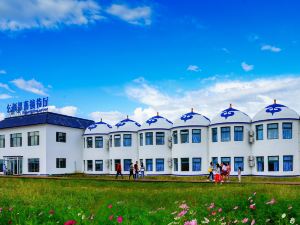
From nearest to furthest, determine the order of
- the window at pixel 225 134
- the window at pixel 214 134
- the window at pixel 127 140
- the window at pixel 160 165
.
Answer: the window at pixel 225 134 → the window at pixel 214 134 → the window at pixel 160 165 → the window at pixel 127 140

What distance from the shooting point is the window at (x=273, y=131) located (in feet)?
120

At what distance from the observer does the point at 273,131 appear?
120 feet

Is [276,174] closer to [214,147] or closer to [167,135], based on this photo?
[214,147]

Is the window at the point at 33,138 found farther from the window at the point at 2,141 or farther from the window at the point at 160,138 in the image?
the window at the point at 160,138

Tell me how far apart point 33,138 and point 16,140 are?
3.21 metres

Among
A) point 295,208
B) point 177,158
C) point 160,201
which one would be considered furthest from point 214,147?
point 295,208

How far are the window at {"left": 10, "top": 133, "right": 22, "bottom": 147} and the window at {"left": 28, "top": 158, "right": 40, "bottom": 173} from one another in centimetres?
282

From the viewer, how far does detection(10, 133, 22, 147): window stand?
4841cm

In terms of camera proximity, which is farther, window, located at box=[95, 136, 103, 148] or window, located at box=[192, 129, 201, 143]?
window, located at box=[95, 136, 103, 148]

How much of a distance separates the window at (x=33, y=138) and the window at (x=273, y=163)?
81.5ft

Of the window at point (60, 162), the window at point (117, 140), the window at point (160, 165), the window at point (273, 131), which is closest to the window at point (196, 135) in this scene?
the window at point (160, 165)

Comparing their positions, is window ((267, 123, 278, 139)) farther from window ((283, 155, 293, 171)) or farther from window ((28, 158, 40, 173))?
window ((28, 158, 40, 173))

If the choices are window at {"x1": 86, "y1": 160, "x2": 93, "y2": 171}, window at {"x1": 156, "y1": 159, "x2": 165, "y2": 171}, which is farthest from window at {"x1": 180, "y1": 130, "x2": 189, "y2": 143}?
window at {"x1": 86, "y1": 160, "x2": 93, "y2": 171}

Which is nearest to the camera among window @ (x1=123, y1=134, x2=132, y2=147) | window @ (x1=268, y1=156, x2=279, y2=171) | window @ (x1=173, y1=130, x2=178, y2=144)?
window @ (x1=268, y1=156, x2=279, y2=171)
